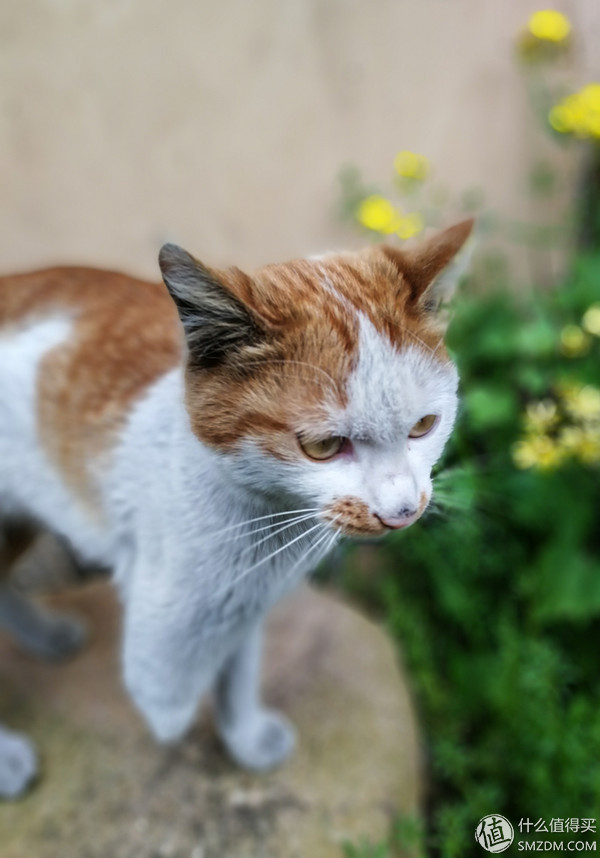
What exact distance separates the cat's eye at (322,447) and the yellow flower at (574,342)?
3.28 ft

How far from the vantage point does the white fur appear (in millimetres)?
702

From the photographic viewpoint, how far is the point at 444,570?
1.74 metres

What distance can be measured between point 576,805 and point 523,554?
64 centimetres

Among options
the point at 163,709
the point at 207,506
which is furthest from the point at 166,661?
the point at 207,506

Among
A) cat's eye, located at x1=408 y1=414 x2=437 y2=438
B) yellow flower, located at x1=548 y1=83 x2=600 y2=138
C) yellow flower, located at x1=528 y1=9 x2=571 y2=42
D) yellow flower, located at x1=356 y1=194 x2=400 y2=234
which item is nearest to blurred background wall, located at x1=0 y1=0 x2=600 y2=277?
yellow flower, located at x1=528 y1=9 x2=571 y2=42

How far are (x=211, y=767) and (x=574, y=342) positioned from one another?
44.9 inches

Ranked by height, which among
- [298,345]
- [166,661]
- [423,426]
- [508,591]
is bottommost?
[508,591]

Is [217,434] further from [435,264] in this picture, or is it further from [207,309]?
[435,264]

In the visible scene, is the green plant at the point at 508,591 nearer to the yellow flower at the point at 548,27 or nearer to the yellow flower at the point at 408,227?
the yellow flower at the point at 408,227

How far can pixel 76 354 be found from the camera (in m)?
1.12

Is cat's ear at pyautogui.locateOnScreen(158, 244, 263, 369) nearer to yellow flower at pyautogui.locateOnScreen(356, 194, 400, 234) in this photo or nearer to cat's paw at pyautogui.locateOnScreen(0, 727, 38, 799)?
yellow flower at pyautogui.locateOnScreen(356, 194, 400, 234)

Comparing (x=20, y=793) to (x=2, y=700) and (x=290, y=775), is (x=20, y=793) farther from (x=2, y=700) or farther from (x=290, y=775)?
(x=290, y=775)

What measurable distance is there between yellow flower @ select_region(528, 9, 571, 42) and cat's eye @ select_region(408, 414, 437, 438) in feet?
5.29

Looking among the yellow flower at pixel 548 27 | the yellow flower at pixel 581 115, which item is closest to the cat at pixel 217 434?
the yellow flower at pixel 581 115
